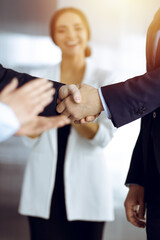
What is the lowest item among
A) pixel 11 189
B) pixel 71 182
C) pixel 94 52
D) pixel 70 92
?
pixel 11 189

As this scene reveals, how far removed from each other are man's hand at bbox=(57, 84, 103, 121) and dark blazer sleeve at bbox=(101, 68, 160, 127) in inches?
3.9

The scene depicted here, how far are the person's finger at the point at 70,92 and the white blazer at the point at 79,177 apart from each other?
49 centimetres

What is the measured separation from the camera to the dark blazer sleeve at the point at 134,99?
1.25 m

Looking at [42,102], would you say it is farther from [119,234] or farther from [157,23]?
[119,234]

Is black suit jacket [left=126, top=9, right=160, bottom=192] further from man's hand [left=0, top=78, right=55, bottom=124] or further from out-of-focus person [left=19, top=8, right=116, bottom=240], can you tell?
out-of-focus person [left=19, top=8, right=116, bottom=240]

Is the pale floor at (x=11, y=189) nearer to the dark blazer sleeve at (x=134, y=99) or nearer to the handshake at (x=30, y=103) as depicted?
the dark blazer sleeve at (x=134, y=99)

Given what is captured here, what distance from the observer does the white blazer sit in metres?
1.92

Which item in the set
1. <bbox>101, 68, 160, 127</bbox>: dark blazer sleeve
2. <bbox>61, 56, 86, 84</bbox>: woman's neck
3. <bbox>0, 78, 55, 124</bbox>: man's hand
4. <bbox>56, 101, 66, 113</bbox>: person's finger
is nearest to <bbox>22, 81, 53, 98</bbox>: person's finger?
<bbox>0, 78, 55, 124</bbox>: man's hand

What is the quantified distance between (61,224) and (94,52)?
121cm

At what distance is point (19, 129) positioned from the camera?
0.94 metres

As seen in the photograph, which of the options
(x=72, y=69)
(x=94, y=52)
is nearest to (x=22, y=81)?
(x=72, y=69)

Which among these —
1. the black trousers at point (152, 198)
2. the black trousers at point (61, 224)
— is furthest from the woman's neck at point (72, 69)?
the black trousers at point (152, 198)

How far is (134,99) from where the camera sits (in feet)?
4.15

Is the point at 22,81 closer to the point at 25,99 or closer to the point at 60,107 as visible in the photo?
the point at 60,107
